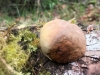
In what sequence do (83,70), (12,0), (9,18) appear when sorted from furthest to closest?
1. (12,0)
2. (9,18)
3. (83,70)

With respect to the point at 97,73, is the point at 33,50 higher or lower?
higher

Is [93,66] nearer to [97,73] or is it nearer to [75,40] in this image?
[97,73]

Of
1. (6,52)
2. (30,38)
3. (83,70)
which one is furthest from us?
(30,38)

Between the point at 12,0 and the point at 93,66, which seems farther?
the point at 12,0

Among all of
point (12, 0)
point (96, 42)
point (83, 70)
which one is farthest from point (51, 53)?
point (12, 0)

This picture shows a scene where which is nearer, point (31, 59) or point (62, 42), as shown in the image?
point (62, 42)

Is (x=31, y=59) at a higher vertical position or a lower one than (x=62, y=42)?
lower

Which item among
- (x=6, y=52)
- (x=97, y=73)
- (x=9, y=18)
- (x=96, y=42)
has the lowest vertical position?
(x=9, y=18)
